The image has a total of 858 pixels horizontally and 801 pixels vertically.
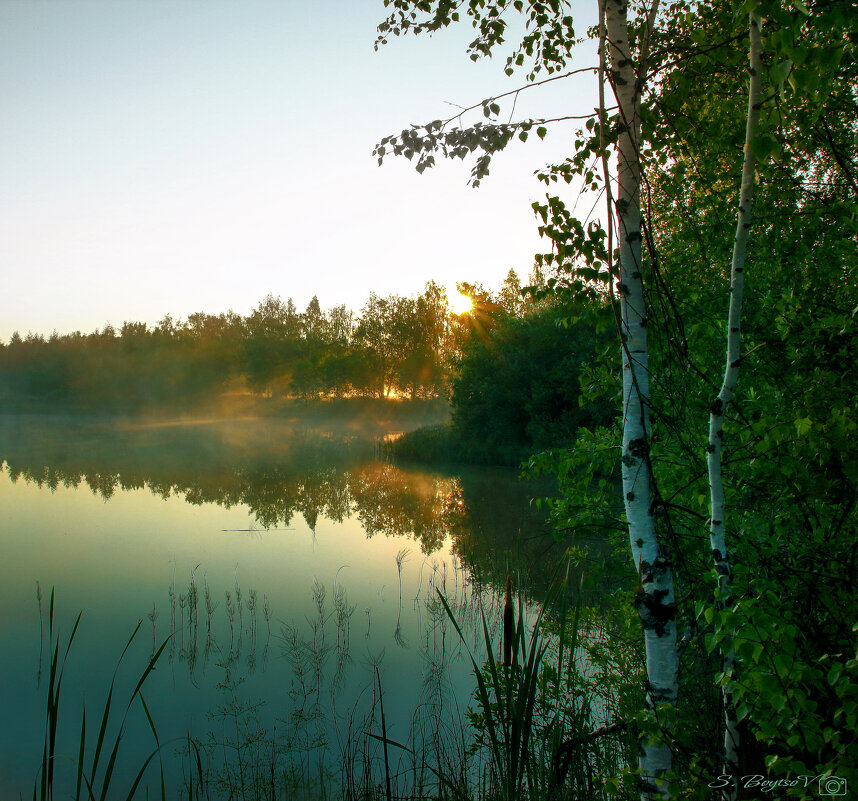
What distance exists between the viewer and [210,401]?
230 ft

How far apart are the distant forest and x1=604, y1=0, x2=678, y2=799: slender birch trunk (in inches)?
1973

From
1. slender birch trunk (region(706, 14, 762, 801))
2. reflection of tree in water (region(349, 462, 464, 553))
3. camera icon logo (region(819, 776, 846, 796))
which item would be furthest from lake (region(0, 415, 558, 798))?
camera icon logo (region(819, 776, 846, 796))

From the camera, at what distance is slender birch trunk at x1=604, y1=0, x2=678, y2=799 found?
8.29ft

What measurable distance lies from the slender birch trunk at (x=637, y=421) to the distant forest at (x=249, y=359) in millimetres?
50111

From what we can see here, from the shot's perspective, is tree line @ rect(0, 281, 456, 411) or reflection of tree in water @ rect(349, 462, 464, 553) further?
tree line @ rect(0, 281, 456, 411)

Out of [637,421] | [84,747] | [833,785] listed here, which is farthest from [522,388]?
[833,785]

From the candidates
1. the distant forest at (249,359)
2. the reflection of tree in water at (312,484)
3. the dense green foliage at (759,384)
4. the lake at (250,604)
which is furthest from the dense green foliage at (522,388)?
the distant forest at (249,359)

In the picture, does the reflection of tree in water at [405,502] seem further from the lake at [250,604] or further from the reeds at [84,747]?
the reeds at [84,747]

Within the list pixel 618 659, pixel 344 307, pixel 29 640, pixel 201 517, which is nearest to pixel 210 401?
pixel 344 307

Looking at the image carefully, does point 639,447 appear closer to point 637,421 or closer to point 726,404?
point 637,421

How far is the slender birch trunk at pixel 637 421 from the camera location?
2.53 meters

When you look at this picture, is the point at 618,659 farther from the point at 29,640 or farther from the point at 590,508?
→ the point at 29,640

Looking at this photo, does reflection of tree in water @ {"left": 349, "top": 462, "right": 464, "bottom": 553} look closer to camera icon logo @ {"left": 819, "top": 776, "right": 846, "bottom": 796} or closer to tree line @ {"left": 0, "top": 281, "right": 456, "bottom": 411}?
camera icon logo @ {"left": 819, "top": 776, "right": 846, "bottom": 796}

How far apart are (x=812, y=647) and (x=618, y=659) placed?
2.06 meters
